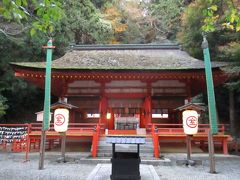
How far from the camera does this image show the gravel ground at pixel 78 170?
7.60m

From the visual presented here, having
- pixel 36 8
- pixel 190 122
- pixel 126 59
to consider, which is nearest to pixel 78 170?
pixel 190 122

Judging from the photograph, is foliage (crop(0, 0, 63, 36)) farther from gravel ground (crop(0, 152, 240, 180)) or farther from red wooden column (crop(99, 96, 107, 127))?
red wooden column (crop(99, 96, 107, 127))

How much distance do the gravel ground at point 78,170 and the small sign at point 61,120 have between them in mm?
1436

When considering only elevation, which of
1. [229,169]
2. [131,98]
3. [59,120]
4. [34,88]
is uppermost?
[34,88]

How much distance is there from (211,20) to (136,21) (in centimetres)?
3071

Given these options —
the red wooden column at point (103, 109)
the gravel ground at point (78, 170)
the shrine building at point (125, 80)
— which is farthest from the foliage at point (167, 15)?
the gravel ground at point (78, 170)

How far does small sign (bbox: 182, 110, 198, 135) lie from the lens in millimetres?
9734

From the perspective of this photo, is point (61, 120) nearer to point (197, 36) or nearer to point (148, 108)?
point (148, 108)

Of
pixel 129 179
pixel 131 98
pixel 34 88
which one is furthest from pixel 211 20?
pixel 34 88

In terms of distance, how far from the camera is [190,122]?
981 centimetres

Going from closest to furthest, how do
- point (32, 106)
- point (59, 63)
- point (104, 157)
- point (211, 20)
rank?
point (211, 20) < point (104, 157) < point (59, 63) < point (32, 106)

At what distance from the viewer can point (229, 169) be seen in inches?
350

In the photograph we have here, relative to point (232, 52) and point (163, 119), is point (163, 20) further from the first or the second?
point (232, 52)

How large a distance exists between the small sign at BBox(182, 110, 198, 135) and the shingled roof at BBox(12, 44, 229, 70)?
3.38 meters
